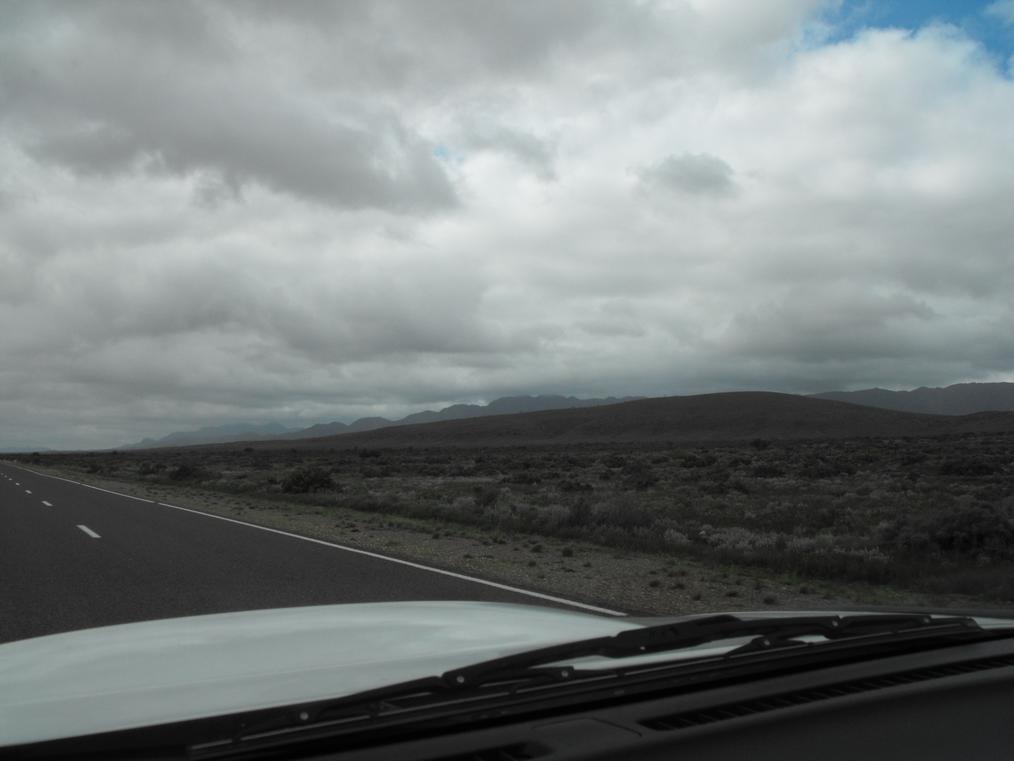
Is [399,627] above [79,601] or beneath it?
above

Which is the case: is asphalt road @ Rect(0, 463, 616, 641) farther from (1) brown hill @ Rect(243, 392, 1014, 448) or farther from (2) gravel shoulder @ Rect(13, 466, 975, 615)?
(1) brown hill @ Rect(243, 392, 1014, 448)

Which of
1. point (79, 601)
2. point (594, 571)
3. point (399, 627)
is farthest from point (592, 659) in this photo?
point (594, 571)

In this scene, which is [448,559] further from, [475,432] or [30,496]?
[475,432]

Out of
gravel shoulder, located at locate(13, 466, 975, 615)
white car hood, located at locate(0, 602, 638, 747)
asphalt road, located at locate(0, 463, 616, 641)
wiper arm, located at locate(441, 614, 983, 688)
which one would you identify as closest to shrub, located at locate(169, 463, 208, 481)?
asphalt road, located at locate(0, 463, 616, 641)

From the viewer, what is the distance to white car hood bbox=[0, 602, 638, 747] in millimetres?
2564

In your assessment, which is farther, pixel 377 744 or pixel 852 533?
pixel 852 533

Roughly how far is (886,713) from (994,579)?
969cm

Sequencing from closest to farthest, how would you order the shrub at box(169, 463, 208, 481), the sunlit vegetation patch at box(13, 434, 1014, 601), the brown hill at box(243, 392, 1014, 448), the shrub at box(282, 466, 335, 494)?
the sunlit vegetation patch at box(13, 434, 1014, 601)
the shrub at box(282, 466, 335, 494)
the shrub at box(169, 463, 208, 481)
the brown hill at box(243, 392, 1014, 448)

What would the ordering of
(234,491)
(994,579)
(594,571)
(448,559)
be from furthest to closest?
(234,491), (448,559), (594,571), (994,579)

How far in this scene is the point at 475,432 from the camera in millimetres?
132750

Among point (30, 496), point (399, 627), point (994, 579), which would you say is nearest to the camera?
point (399, 627)

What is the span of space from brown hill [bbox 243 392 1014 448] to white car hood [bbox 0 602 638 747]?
106009 millimetres

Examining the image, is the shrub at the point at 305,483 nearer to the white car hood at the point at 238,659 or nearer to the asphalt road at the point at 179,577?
the asphalt road at the point at 179,577

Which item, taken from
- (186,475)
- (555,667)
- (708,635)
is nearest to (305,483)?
(186,475)
